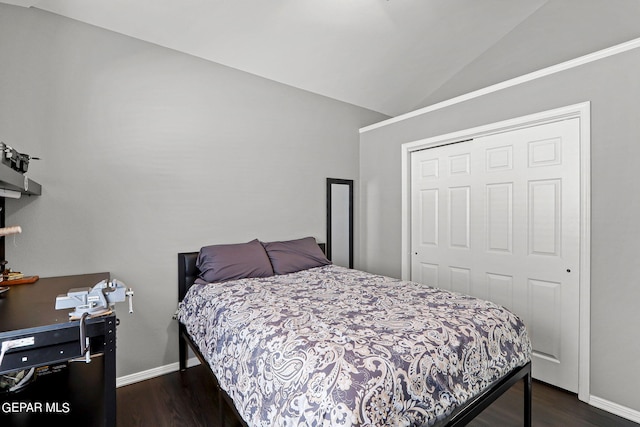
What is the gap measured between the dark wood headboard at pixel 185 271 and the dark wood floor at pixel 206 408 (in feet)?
2.29

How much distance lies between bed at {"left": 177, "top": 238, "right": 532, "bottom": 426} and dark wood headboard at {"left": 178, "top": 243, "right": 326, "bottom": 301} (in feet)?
0.94

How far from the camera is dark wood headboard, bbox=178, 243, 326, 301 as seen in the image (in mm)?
2711

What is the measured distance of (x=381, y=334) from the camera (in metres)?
1.45

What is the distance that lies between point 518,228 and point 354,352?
2109 mm

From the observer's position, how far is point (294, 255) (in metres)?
3.06

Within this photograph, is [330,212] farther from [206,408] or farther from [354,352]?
[354,352]

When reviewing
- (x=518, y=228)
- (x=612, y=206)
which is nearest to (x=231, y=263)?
(x=518, y=228)

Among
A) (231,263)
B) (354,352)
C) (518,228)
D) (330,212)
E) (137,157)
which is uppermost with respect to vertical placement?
(137,157)

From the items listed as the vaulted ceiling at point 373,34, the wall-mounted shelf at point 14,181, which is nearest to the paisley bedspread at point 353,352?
the wall-mounted shelf at point 14,181

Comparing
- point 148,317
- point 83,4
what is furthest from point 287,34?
point 148,317

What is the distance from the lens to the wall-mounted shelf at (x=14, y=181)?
1.31 m

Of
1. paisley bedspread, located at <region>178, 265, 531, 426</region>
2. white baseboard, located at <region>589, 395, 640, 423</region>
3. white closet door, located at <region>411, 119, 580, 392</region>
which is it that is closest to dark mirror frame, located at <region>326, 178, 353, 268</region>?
white closet door, located at <region>411, 119, 580, 392</region>

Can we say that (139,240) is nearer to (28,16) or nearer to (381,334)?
(28,16)

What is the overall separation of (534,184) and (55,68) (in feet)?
12.1
